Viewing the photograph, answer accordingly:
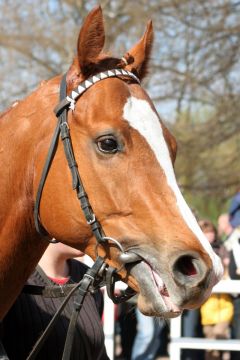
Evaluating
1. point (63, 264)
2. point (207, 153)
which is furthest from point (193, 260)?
point (207, 153)

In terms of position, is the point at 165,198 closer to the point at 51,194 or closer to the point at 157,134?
the point at 157,134

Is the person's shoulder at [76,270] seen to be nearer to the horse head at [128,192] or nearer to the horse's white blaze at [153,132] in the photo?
the horse head at [128,192]

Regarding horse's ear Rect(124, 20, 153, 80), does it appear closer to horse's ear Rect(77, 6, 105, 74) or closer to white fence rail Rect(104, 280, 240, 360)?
horse's ear Rect(77, 6, 105, 74)

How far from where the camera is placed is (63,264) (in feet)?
13.4

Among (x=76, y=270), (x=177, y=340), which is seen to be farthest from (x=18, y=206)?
(x=177, y=340)

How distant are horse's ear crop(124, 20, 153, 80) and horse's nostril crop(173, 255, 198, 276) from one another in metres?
0.93

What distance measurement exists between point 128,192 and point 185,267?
35 cm

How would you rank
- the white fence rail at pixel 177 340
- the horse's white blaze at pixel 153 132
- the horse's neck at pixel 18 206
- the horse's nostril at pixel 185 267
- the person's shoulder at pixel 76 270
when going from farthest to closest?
the white fence rail at pixel 177 340 → the person's shoulder at pixel 76 270 → the horse's neck at pixel 18 206 → the horse's white blaze at pixel 153 132 → the horse's nostril at pixel 185 267

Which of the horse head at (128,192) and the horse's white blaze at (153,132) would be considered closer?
the horse head at (128,192)

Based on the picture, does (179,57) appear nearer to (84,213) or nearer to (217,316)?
(217,316)

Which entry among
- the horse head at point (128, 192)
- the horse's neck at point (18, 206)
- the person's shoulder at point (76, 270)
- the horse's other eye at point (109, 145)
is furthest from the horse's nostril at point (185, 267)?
the person's shoulder at point (76, 270)

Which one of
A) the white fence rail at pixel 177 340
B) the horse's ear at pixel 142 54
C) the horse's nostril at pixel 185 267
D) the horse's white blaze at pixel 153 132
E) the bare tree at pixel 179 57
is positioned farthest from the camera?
the bare tree at pixel 179 57

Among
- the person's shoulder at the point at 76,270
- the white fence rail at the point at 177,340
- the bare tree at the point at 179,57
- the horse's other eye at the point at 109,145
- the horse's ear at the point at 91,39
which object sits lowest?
the white fence rail at the point at 177,340

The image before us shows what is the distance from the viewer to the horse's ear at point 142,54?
9.85 feet
